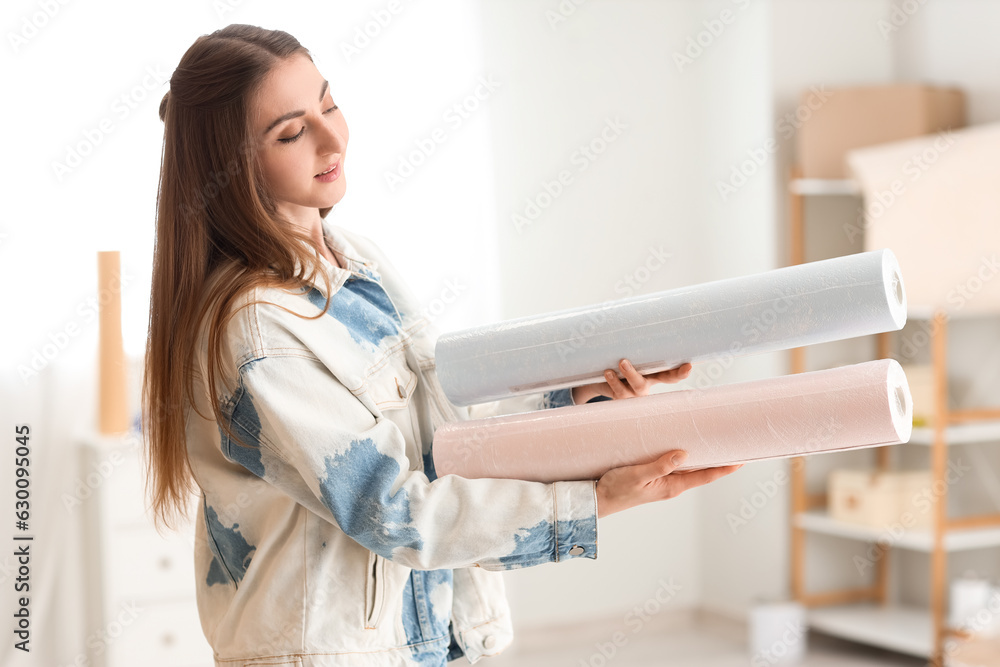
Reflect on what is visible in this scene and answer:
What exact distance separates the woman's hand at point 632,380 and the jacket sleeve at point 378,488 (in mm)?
128

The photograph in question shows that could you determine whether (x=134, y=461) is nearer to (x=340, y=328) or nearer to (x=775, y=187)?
(x=340, y=328)

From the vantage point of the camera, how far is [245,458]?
966 millimetres

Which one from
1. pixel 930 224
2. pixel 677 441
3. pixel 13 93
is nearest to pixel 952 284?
pixel 930 224

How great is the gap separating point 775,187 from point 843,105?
321 millimetres

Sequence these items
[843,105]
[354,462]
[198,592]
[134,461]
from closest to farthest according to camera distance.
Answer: [354,462]
[198,592]
[134,461]
[843,105]

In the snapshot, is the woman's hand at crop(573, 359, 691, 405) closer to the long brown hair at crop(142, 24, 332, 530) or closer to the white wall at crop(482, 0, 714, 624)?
the long brown hair at crop(142, 24, 332, 530)

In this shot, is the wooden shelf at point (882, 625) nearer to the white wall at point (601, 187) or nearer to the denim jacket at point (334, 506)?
the white wall at point (601, 187)

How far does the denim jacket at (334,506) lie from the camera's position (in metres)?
0.91

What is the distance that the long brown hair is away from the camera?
3.25 feet

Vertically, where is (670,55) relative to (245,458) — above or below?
above

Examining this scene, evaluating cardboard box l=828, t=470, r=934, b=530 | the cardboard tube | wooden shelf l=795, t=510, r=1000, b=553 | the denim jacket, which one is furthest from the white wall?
the denim jacket

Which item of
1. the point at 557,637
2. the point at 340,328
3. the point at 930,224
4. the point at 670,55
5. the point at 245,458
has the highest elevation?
the point at 670,55

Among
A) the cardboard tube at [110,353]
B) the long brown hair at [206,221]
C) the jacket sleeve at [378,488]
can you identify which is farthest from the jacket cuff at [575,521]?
the cardboard tube at [110,353]

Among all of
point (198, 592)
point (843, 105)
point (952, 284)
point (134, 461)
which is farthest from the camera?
point (843, 105)
